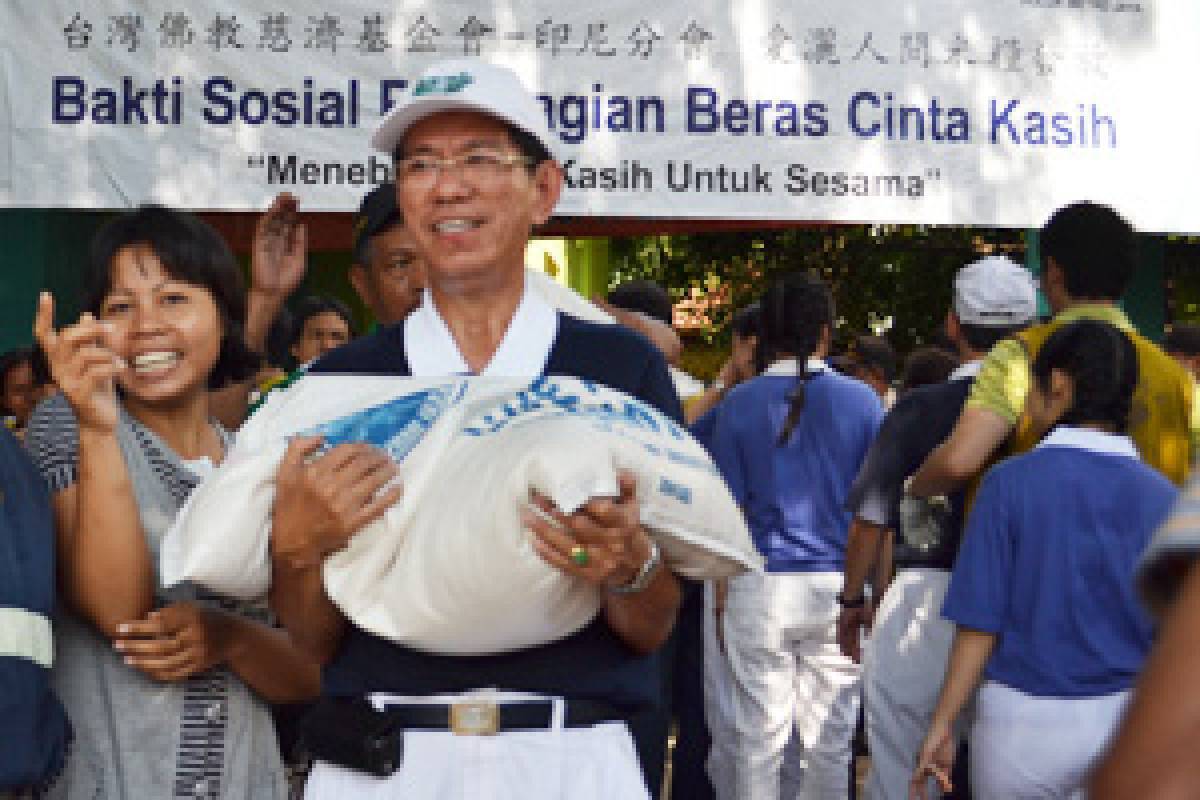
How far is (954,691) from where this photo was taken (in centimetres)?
433

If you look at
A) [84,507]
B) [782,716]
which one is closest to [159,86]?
[782,716]

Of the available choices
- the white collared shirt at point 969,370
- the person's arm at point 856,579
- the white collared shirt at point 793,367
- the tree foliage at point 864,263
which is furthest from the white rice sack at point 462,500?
the tree foliage at point 864,263

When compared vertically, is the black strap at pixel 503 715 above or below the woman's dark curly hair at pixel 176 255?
below

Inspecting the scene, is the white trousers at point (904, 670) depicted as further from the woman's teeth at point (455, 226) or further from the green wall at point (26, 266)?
the green wall at point (26, 266)

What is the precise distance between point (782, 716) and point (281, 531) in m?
4.73

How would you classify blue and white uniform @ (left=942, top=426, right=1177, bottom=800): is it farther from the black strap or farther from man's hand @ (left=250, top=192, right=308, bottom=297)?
the black strap

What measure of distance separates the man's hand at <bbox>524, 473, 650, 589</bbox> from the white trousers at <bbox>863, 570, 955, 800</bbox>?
10.1 ft

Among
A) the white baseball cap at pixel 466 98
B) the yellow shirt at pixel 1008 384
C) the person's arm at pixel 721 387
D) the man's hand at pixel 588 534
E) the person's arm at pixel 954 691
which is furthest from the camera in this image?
the person's arm at pixel 721 387

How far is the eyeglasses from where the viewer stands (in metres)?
2.55

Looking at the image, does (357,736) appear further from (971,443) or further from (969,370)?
(969,370)

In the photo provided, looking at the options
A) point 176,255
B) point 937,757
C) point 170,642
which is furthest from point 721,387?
point 170,642

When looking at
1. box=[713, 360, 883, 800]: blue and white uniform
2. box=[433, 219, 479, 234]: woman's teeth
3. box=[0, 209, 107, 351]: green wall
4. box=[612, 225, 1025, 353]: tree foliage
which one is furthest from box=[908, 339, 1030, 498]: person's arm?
box=[612, 225, 1025, 353]: tree foliage

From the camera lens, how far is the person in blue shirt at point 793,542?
680 centimetres

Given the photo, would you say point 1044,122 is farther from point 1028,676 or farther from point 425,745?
point 425,745
